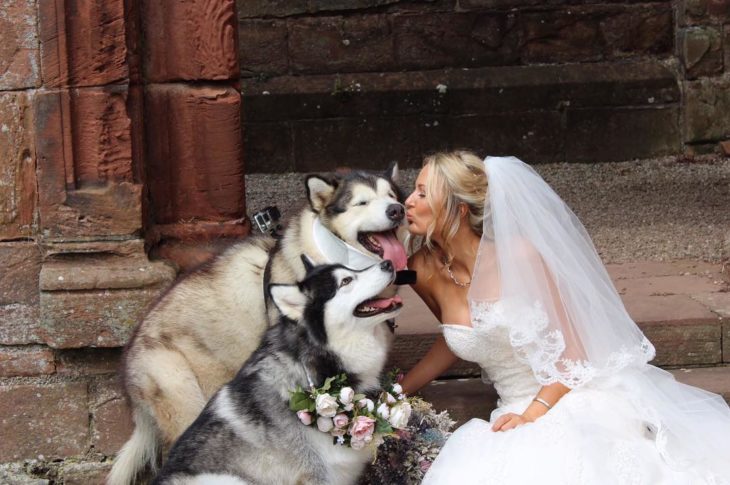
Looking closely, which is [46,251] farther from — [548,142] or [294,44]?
[548,142]

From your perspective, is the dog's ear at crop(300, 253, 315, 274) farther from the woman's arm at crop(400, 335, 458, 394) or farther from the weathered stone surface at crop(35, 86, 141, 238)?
the weathered stone surface at crop(35, 86, 141, 238)

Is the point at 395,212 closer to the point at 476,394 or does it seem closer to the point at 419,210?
the point at 419,210

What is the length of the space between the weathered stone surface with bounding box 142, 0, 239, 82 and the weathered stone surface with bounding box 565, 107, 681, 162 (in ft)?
19.5

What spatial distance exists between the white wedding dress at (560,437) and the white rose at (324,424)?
0.54 meters

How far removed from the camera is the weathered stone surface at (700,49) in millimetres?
10586

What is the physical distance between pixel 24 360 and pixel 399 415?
2.21 m

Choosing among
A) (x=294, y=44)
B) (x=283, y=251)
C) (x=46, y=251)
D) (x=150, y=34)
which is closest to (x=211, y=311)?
(x=283, y=251)

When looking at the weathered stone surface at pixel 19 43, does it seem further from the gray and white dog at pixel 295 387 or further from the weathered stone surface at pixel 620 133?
the weathered stone surface at pixel 620 133

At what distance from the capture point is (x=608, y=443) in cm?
419

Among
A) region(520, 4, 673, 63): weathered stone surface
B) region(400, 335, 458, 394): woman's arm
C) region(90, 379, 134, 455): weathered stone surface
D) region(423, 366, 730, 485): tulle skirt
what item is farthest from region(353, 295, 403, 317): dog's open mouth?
region(520, 4, 673, 63): weathered stone surface

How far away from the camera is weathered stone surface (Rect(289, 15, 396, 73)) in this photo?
10547 millimetres

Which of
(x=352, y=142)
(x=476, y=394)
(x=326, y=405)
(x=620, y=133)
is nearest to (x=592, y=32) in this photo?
(x=620, y=133)

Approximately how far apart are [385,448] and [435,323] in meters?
1.24

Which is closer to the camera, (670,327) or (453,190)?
(453,190)
